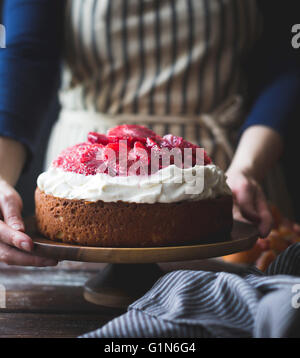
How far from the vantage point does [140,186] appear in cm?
92

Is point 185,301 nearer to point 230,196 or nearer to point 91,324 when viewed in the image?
point 91,324

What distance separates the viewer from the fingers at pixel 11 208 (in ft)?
3.15

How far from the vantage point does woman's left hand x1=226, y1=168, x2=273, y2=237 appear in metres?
1.16

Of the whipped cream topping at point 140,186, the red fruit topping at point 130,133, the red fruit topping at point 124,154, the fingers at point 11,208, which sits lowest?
the fingers at point 11,208

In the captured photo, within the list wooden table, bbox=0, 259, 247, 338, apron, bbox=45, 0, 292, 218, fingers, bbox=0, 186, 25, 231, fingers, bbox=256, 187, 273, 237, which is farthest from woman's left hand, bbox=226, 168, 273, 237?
fingers, bbox=0, 186, 25, 231

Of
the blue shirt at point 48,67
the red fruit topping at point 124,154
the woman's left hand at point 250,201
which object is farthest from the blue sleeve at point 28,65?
the woman's left hand at point 250,201

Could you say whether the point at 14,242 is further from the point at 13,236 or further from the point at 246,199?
the point at 246,199

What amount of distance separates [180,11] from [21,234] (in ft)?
3.33

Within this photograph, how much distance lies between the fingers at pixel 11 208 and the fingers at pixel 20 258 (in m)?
0.05

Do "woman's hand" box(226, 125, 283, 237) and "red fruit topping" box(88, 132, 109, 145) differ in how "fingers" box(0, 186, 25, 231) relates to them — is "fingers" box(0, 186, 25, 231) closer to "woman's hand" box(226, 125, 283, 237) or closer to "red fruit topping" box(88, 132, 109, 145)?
"red fruit topping" box(88, 132, 109, 145)

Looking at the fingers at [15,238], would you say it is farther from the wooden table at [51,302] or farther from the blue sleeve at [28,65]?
the blue sleeve at [28,65]

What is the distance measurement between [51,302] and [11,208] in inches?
8.4

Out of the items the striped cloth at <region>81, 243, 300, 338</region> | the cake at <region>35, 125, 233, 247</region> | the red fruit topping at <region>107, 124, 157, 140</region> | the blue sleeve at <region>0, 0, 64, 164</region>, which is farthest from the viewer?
the blue sleeve at <region>0, 0, 64, 164</region>
